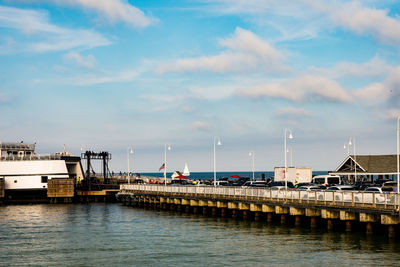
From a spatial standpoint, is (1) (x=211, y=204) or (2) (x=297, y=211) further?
(1) (x=211, y=204)

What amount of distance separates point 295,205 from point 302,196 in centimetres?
97

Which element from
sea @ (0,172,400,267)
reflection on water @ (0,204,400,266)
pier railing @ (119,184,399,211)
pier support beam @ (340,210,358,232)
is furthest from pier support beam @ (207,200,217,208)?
pier support beam @ (340,210,358,232)

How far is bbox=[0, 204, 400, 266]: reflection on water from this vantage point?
119 feet

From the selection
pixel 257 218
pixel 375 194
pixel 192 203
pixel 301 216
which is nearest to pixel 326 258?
pixel 375 194

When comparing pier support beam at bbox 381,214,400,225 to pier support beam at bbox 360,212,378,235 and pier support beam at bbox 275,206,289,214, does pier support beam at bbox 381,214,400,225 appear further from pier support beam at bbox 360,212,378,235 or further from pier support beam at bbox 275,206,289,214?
pier support beam at bbox 275,206,289,214

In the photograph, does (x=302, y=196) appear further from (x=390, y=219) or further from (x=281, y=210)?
(x=390, y=219)

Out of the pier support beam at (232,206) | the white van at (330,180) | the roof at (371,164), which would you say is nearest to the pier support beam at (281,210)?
the pier support beam at (232,206)

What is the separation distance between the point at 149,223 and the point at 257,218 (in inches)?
457

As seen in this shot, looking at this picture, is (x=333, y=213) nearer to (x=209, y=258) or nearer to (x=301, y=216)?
(x=301, y=216)

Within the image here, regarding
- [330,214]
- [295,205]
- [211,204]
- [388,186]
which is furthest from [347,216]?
[388,186]

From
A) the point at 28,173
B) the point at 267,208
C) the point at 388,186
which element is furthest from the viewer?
the point at 28,173

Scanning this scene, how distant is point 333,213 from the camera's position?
147 ft

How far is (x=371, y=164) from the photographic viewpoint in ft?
293

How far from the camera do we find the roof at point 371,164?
87250 millimetres
